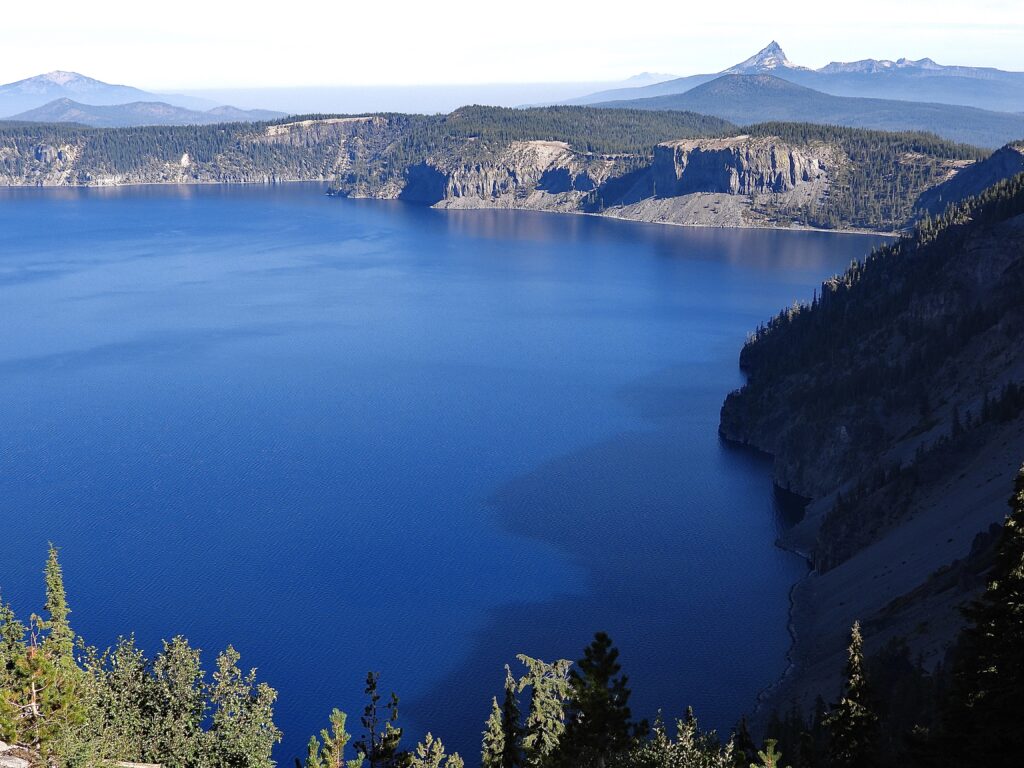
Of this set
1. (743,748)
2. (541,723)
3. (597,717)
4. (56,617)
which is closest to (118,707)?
(56,617)

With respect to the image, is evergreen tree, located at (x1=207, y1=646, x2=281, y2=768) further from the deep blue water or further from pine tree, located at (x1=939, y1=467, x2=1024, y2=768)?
pine tree, located at (x1=939, y1=467, x2=1024, y2=768)

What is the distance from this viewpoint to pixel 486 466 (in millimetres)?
130875

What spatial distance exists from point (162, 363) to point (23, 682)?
148 meters

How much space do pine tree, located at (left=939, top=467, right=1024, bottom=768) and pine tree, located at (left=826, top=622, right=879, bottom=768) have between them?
4.08 meters

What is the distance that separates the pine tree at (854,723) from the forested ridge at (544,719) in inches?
2.2

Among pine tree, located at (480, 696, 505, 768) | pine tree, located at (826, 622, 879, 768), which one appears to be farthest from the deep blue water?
pine tree, located at (826, 622, 879, 768)

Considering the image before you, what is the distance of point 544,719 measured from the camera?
173 feet

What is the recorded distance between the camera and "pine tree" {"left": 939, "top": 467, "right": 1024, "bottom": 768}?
123ft

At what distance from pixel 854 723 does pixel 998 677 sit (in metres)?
7.35

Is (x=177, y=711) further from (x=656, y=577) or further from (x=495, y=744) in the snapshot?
(x=656, y=577)

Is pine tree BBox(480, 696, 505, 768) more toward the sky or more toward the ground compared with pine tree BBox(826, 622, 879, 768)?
more toward the ground

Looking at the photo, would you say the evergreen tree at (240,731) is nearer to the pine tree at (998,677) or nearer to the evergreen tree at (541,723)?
the evergreen tree at (541,723)

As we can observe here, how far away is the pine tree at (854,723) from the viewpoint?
43.2m

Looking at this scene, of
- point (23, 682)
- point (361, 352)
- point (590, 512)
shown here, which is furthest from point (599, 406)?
point (23, 682)
